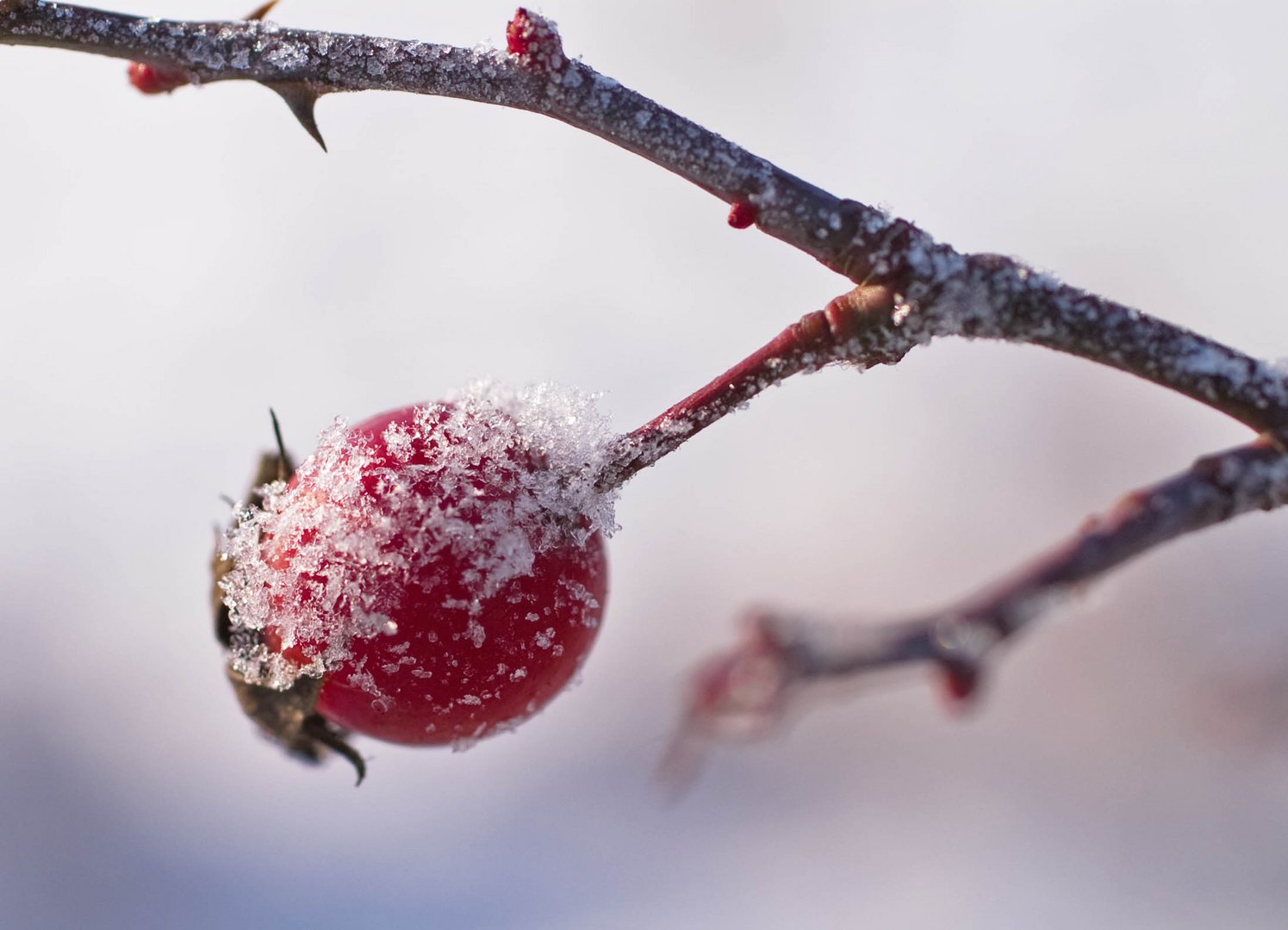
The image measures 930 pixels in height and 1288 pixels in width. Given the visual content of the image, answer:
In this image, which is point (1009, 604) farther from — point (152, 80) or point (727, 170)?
point (152, 80)

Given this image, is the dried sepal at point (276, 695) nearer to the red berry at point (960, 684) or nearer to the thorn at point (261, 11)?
the thorn at point (261, 11)

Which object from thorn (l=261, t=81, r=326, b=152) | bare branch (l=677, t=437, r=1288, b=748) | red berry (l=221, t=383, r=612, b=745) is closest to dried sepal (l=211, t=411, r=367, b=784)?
red berry (l=221, t=383, r=612, b=745)

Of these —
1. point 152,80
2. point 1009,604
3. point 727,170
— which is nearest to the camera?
point 1009,604

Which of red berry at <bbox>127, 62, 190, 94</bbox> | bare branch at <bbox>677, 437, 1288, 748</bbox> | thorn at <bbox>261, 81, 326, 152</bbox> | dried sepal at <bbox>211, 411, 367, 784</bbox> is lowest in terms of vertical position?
bare branch at <bbox>677, 437, 1288, 748</bbox>

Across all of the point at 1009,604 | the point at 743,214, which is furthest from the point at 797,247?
the point at 1009,604

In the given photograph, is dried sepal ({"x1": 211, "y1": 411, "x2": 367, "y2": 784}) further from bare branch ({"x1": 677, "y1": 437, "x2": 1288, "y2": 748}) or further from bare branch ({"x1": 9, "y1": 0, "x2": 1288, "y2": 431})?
bare branch ({"x1": 677, "y1": 437, "x2": 1288, "y2": 748})

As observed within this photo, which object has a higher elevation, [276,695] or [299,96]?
[299,96]
